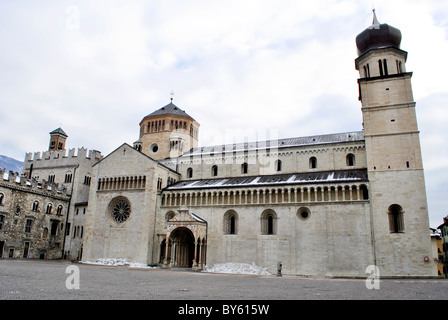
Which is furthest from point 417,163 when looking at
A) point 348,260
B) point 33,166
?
point 33,166

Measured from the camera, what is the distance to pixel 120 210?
41.4 meters

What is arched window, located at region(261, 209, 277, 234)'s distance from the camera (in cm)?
3488

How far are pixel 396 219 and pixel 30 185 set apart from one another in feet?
147

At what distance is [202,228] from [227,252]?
372 centimetres

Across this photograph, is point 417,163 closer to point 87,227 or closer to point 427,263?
point 427,263

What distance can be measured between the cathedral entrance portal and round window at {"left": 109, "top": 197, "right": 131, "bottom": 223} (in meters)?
6.55

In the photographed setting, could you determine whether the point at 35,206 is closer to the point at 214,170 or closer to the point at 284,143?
the point at 214,170

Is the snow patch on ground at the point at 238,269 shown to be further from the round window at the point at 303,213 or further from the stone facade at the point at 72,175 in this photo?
the stone facade at the point at 72,175

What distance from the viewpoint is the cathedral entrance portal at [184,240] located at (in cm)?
3531

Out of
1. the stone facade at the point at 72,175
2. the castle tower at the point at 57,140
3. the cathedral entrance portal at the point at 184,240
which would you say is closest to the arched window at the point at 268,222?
the cathedral entrance portal at the point at 184,240

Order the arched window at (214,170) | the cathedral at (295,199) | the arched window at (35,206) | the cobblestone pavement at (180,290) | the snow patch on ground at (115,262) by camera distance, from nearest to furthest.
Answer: the cobblestone pavement at (180,290)
the cathedral at (295,199)
the snow patch on ground at (115,262)
the arched window at (214,170)
the arched window at (35,206)

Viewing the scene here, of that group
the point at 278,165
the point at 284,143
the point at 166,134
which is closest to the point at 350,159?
the point at 278,165

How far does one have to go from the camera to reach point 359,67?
38.0 metres

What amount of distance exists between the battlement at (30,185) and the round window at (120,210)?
12373 mm
